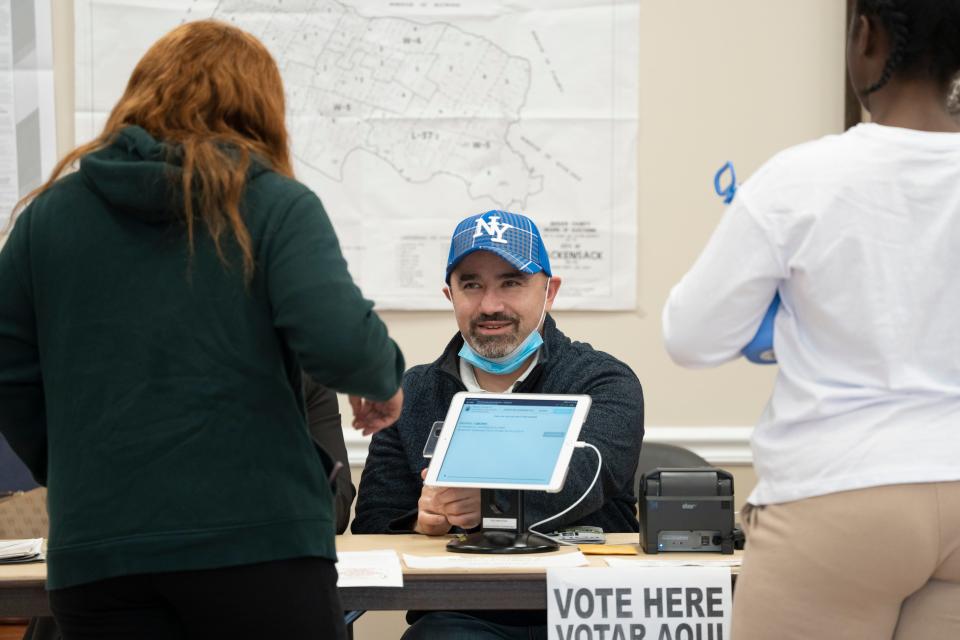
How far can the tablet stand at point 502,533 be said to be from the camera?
2.26m

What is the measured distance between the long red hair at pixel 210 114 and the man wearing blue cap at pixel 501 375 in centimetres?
117

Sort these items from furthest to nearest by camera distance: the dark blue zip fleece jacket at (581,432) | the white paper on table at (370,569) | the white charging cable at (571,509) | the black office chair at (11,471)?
the black office chair at (11,471) < the dark blue zip fleece jacket at (581,432) < the white charging cable at (571,509) < the white paper on table at (370,569)

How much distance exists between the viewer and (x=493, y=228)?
2.66 m

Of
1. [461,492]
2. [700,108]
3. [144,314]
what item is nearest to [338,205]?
[700,108]

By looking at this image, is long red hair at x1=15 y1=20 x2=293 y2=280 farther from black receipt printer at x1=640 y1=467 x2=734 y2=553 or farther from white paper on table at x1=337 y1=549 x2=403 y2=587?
black receipt printer at x1=640 y1=467 x2=734 y2=553

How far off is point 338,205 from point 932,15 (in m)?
2.32

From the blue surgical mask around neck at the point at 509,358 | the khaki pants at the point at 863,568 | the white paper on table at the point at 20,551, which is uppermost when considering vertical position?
the khaki pants at the point at 863,568

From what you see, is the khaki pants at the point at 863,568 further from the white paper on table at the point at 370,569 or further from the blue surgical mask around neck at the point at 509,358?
the blue surgical mask around neck at the point at 509,358

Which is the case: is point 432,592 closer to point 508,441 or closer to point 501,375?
point 508,441

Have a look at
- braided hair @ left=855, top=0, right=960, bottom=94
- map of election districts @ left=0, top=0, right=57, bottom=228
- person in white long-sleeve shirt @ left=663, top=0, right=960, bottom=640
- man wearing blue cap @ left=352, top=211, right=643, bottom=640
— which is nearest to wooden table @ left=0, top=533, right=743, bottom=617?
man wearing blue cap @ left=352, top=211, right=643, bottom=640

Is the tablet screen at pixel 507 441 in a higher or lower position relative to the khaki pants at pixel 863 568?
lower

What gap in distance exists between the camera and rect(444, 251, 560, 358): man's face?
8.60ft

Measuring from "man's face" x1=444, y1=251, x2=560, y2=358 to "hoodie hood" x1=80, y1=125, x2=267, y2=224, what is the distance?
125 cm

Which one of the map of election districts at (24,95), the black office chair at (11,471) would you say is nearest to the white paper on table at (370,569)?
the black office chair at (11,471)
